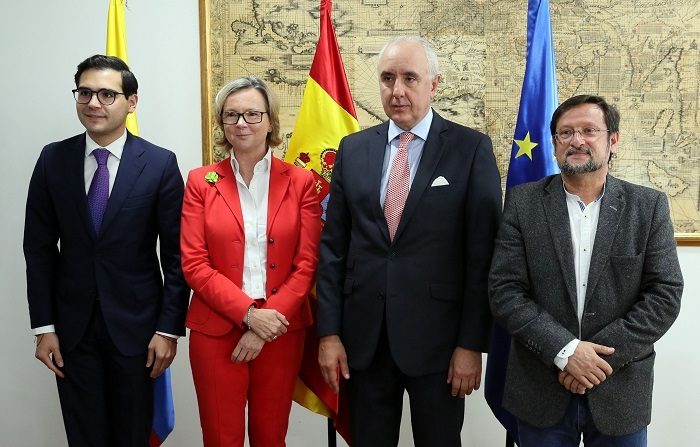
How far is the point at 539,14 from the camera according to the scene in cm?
238

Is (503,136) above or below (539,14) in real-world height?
below

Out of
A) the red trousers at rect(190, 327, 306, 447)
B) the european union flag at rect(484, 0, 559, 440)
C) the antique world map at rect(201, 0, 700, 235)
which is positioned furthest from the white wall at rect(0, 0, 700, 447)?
the red trousers at rect(190, 327, 306, 447)

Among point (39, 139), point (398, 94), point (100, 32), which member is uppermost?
point (100, 32)

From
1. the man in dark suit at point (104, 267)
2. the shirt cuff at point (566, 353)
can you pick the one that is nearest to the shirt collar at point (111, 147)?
the man in dark suit at point (104, 267)

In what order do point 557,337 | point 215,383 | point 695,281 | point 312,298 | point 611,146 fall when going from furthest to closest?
point 695,281 < point 312,298 < point 215,383 < point 611,146 < point 557,337

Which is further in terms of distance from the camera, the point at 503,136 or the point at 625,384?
the point at 503,136

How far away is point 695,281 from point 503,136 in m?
1.09

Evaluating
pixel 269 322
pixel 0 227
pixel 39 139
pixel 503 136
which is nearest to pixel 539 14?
pixel 503 136

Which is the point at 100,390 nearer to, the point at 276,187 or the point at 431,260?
the point at 276,187

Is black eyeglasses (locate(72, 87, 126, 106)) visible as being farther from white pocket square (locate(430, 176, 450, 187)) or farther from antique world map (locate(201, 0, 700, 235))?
white pocket square (locate(430, 176, 450, 187))

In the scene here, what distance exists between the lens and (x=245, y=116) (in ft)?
6.58

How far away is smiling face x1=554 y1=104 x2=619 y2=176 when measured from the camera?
5.67 feet

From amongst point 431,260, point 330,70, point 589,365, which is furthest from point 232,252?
point 589,365

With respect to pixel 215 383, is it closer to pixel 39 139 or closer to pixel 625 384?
pixel 625 384
